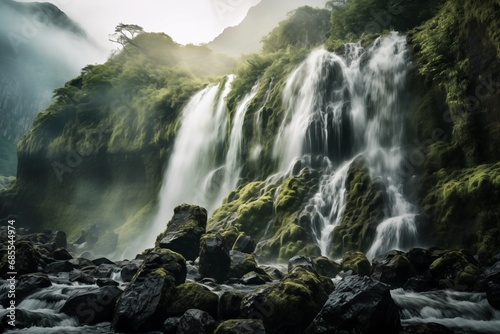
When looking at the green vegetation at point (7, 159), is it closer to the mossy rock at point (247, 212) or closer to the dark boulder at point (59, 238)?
the dark boulder at point (59, 238)

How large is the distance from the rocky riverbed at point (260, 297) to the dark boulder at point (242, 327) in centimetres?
2

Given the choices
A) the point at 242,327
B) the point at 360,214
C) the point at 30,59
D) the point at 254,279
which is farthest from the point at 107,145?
the point at 30,59

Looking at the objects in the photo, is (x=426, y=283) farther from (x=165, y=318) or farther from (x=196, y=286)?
(x=165, y=318)

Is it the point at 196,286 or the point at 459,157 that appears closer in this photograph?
the point at 196,286

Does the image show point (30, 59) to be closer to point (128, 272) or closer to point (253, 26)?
point (253, 26)

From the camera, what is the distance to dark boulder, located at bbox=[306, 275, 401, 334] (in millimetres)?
6203

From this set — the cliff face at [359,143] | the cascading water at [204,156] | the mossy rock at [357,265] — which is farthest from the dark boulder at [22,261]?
the cascading water at [204,156]

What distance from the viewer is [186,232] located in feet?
43.5

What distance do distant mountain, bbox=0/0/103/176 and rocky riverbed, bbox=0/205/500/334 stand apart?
108240 millimetres

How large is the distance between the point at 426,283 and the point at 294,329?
475cm

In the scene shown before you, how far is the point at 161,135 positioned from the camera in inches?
1380

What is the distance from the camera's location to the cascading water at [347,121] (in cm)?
1678

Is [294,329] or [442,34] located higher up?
[442,34]

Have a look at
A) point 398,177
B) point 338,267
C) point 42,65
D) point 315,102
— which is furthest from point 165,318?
point 42,65
